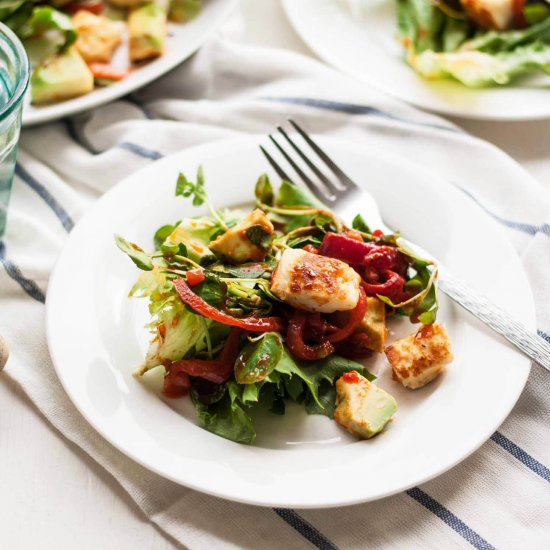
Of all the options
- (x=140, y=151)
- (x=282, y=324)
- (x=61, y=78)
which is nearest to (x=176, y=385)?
(x=282, y=324)

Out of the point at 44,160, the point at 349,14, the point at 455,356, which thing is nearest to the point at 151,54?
the point at 44,160

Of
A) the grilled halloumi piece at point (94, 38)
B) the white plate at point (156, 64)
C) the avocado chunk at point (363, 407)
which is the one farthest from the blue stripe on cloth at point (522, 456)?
the grilled halloumi piece at point (94, 38)

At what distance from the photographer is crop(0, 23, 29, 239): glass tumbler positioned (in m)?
2.77

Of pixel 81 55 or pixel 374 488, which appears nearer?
pixel 374 488

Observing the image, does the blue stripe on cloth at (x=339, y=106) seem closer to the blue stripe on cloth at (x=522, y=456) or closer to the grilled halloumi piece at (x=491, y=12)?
the grilled halloumi piece at (x=491, y=12)

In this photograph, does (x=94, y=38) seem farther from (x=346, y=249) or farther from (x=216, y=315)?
(x=216, y=315)

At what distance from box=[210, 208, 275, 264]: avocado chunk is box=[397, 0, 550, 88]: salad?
1592 mm

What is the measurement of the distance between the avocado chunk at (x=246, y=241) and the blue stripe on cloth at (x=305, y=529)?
79 cm

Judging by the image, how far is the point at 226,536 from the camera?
7.47ft

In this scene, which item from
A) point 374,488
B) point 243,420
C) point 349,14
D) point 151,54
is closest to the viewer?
point 374,488

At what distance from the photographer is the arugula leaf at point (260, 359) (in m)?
2.28

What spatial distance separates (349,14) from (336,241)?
2.04 metres

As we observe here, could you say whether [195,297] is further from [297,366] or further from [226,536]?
[226,536]

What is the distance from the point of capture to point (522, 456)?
97.7 inches
